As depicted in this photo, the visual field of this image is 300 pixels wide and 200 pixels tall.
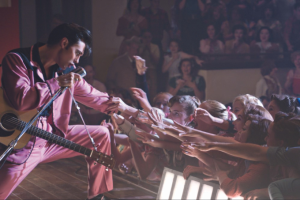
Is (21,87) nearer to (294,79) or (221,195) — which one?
(221,195)

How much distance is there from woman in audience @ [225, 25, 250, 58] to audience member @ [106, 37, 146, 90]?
1598 millimetres

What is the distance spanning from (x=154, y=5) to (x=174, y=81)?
121cm

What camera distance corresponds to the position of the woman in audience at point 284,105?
128 inches

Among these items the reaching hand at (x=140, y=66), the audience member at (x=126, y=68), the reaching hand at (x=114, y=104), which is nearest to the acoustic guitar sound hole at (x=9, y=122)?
the reaching hand at (x=114, y=104)

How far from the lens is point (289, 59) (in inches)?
189

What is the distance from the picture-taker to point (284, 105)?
10.7 ft

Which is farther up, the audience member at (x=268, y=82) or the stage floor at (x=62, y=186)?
the audience member at (x=268, y=82)

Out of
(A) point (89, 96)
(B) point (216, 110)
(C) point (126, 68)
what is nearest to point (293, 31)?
(B) point (216, 110)

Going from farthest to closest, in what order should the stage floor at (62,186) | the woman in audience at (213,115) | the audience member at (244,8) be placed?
the audience member at (244,8)
the stage floor at (62,186)
the woman in audience at (213,115)

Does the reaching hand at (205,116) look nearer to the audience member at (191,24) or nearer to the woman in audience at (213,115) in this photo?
the woman in audience at (213,115)

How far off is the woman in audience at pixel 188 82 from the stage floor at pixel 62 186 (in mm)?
1663

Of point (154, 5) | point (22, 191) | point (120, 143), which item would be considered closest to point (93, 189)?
point (120, 143)

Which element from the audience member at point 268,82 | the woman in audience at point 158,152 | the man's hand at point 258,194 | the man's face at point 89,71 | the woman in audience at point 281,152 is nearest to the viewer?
the woman in audience at point 281,152

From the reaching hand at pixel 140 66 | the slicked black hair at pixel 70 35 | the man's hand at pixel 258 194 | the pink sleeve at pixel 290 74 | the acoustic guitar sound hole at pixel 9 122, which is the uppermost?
the slicked black hair at pixel 70 35
